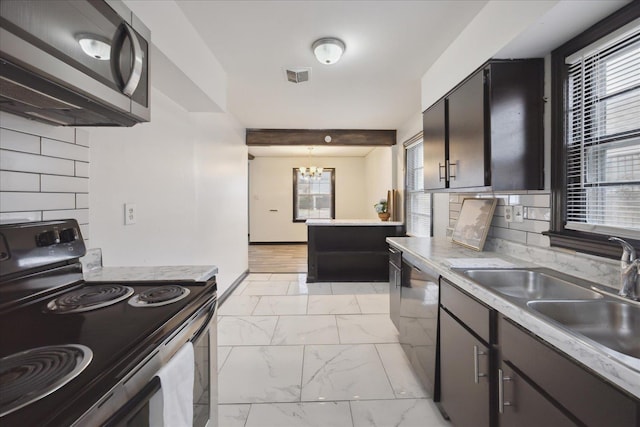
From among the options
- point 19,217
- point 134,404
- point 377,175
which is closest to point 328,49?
point 19,217

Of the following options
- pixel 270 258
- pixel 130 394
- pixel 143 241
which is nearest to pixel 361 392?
pixel 130 394

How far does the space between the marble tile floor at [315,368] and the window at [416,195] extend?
3.93 ft

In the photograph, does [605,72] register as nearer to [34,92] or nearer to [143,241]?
[34,92]

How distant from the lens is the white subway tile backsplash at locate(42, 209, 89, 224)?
128 centimetres

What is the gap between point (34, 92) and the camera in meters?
0.89

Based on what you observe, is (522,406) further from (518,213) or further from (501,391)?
(518,213)

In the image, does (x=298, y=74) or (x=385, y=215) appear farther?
(x=385, y=215)

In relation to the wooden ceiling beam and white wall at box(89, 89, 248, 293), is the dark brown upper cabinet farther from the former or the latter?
the wooden ceiling beam

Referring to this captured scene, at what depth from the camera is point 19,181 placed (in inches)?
45.3

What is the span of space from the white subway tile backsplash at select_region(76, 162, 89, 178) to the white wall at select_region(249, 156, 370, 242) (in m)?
6.57

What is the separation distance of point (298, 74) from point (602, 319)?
8.34ft

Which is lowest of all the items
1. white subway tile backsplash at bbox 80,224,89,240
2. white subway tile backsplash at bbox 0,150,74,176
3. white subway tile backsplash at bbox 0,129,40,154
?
white subway tile backsplash at bbox 80,224,89,240

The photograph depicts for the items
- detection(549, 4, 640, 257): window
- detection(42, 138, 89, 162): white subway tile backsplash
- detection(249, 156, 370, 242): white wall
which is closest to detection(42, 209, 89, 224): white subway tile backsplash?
detection(42, 138, 89, 162): white subway tile backsplash

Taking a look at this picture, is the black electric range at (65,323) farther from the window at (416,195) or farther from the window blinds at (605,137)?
the window at (416,195)
